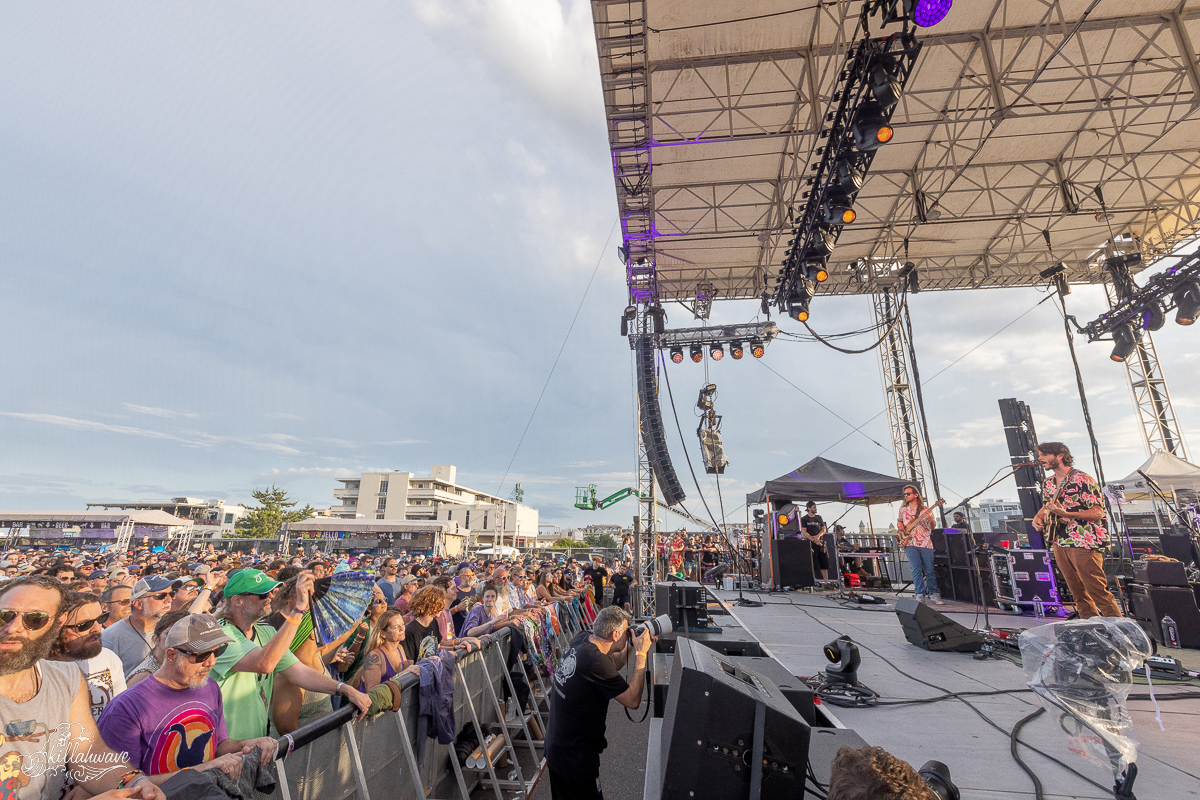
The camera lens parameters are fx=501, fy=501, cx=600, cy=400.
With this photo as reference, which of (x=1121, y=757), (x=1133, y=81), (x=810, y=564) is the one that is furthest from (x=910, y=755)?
(x=1133, y=81)

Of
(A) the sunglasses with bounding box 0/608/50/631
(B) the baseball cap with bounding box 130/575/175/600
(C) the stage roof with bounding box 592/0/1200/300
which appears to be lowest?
(B) the baseball cap with bounding box 130/575/175/600

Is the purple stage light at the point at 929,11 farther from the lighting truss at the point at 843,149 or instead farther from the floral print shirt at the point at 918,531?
the floral print shirt at the point at 918,531

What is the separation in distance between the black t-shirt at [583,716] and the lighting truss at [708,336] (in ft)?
35.2

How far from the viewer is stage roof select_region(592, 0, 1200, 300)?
7.73 m

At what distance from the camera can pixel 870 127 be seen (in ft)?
22.7

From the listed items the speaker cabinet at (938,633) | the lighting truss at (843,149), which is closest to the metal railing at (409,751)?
the speaker cabinet at (938,633)

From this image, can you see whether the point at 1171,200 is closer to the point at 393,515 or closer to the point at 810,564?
the point at 810,564

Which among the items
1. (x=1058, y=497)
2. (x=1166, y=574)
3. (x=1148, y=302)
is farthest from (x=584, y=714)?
(x=1148, y=302)

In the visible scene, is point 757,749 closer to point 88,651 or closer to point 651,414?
point 88,651

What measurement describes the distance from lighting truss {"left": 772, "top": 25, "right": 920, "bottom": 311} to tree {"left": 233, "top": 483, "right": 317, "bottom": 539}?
4730cm

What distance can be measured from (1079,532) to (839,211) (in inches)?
224

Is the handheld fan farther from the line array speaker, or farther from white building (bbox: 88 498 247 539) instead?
white building (bbox: 88 498 247 539)

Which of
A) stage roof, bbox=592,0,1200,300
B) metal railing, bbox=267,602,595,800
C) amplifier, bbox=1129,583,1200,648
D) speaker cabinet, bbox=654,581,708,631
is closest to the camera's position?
metal railing, bbox=267,602,595,800

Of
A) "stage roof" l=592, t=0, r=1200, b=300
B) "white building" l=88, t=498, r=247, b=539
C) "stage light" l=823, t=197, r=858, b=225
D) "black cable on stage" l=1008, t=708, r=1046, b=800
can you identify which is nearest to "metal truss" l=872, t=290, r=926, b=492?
"stage roof" l=592, t=0, r=1200, b=300
